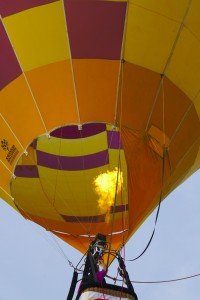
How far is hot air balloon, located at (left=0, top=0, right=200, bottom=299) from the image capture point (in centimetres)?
602

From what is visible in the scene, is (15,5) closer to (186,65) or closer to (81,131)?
(186,65)

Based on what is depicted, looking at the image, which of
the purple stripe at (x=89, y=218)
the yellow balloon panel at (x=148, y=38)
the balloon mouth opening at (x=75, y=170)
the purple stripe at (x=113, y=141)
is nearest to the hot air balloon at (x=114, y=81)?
the yellow balloon panel at (x=148, y=38)

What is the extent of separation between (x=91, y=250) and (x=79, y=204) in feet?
4.29

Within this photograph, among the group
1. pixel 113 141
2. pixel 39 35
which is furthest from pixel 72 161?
pixel 39 35

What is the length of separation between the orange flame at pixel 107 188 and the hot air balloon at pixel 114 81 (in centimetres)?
28

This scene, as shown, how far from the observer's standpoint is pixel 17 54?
6270mm

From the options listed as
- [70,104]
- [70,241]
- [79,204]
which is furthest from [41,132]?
[70,241]

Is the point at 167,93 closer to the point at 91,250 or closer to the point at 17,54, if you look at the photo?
the point at 17,54

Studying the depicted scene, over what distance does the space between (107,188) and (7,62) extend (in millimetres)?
2387

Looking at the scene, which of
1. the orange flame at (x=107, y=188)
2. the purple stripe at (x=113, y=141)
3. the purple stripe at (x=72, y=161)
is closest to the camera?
the orange flame at (x=107, y=188)

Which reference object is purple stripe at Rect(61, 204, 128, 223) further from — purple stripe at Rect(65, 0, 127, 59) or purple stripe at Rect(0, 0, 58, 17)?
purple stripe at Rect(0, 0, 58, 17)

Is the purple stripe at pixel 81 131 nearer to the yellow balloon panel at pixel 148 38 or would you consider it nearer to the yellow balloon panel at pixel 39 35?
the yellow balloon panel at pixel 39 35

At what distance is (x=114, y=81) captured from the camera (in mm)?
6262

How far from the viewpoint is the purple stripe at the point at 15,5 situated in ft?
19.7
